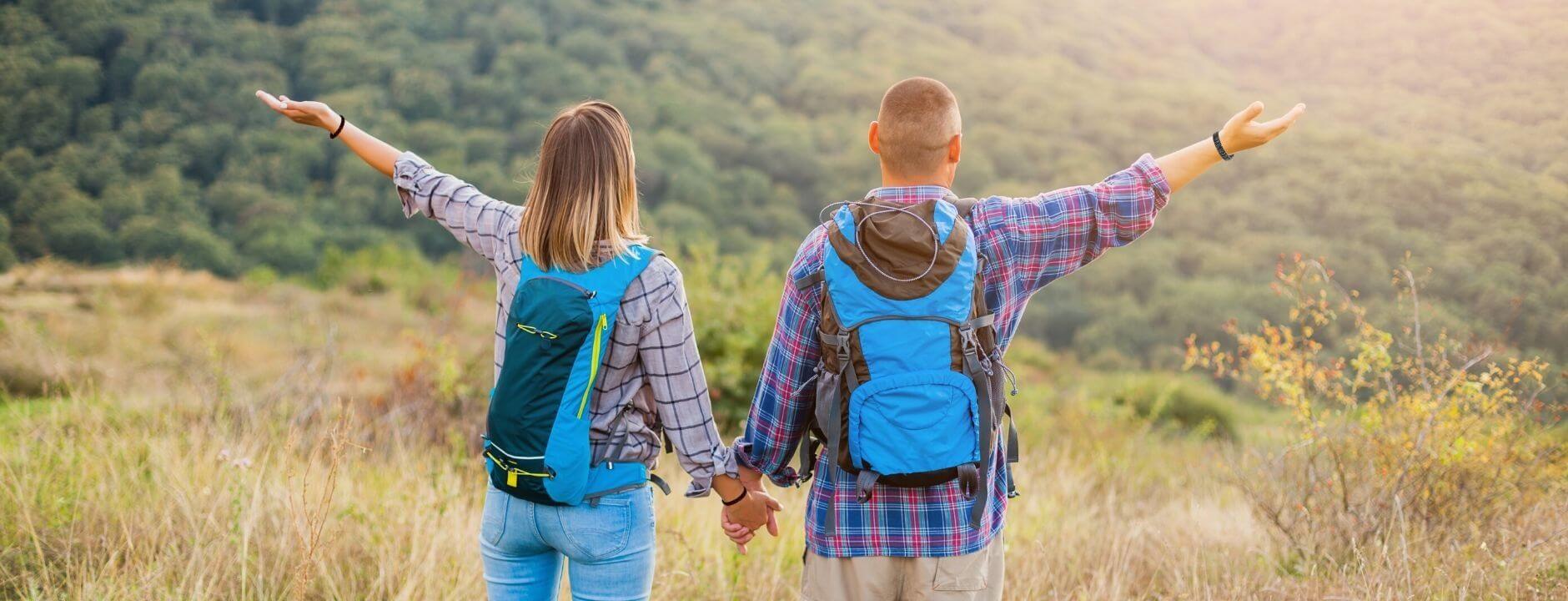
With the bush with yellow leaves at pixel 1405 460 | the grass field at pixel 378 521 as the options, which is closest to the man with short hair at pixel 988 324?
the grass field at pixel 378 521

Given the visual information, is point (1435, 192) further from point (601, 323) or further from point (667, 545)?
point (601, 323)

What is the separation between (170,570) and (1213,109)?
2753 centimetres

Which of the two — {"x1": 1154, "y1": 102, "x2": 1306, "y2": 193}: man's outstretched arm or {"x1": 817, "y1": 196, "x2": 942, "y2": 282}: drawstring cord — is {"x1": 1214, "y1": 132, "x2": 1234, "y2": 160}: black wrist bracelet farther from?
{"x1": 817, "y1": 196, "x2": 942, "y2": 282}: drawstring cord

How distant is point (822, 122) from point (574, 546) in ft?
90.8

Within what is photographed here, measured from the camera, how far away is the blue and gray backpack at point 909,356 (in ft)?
6.45

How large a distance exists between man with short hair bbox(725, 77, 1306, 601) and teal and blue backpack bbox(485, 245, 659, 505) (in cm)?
40

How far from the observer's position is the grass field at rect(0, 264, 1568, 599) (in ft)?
10.4

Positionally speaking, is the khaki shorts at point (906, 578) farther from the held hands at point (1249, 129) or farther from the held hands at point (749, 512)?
the held hands at point (1249, 129)

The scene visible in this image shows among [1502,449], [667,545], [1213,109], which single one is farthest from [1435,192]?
[667,545]

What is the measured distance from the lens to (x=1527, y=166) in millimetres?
11984

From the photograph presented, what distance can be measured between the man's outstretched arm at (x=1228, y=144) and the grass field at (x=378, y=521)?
5.25 feet

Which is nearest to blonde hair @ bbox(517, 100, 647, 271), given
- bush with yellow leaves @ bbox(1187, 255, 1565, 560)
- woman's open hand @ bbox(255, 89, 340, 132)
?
woman's open hand @ bbox(255, 89, 340, 132)

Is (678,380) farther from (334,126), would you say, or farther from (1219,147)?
(1219,147)

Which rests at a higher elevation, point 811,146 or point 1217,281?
point 811,146
